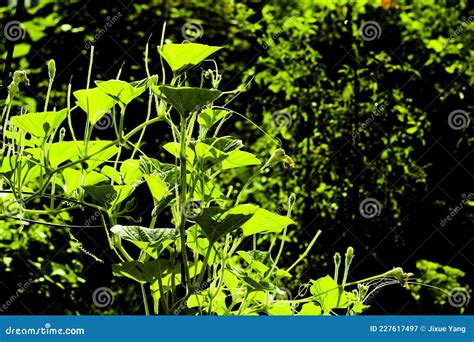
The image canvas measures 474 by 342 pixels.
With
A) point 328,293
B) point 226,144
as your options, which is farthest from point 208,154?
point 328,293

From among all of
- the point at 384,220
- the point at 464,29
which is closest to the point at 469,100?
the point at 464,29

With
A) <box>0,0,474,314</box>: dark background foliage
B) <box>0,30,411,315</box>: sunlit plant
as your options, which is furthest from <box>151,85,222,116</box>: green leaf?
<box>0,0,474,314</box>: dark background foliage

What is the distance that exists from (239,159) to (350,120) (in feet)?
7.66

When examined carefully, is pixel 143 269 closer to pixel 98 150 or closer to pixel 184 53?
pixel 98 150

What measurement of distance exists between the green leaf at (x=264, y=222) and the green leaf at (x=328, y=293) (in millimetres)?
122

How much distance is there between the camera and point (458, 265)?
3.19 metres

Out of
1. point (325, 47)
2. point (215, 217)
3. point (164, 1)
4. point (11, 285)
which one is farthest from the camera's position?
point (164, 1)

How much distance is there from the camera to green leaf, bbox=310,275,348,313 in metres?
1.00

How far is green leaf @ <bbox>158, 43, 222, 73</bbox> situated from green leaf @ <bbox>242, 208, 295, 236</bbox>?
21cm

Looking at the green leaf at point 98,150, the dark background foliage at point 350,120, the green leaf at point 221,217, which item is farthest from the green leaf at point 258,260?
the dark background foliage at point 350,120

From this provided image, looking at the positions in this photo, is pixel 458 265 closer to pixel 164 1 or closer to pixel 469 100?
pixel 469 100

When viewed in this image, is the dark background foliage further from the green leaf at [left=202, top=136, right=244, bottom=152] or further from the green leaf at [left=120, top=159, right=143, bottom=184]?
the green leaf at [left=202, top=136, right=244, bottom=152]

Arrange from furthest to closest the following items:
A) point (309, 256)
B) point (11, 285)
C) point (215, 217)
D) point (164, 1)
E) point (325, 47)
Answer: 1. point (164, 1)
2. point (325, 47)
3. point (309, 256)
4. point (11, 285)
5. point (215, 217)

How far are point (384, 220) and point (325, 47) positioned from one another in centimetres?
89
